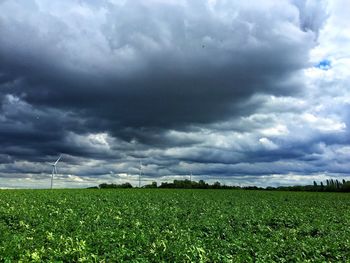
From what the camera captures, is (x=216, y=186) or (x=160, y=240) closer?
(x=160, y=240)

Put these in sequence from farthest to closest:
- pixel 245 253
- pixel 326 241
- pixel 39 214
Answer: pixel 39 214 < pixel 326 241 < pixel 245 253

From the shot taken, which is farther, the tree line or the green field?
the tree line

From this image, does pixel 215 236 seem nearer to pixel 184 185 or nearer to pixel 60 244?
pixel 60 244

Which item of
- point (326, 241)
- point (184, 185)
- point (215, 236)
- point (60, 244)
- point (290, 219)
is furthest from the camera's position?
point (184, 185)

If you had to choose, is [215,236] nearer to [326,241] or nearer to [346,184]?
[326,241]

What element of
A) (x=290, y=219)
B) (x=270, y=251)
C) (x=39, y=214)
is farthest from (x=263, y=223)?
(x=39, y=214)

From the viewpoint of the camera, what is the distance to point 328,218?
3953 centimetres

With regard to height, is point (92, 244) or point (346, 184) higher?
point (346, 184)

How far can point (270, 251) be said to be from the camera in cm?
2170

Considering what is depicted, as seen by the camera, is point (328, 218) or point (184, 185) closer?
point (328, 218)

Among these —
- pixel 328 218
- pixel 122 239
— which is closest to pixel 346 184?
pixel 328 218

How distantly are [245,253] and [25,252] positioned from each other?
11.3 meters

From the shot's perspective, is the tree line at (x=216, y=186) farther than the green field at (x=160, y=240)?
Yes

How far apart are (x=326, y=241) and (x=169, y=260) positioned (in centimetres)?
1248
